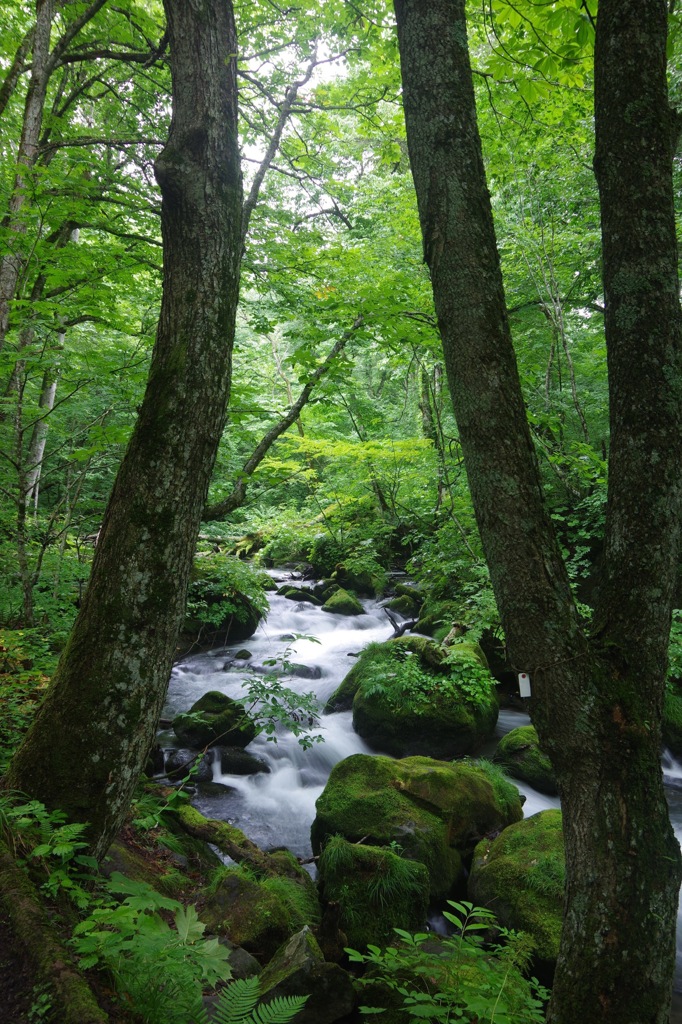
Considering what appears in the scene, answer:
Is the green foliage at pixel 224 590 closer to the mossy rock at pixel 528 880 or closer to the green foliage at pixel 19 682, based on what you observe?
the green foliage at pixel 19 682

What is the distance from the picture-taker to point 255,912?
140 inches

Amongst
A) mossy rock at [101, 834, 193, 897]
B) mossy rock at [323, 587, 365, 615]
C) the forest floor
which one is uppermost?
the forest floor

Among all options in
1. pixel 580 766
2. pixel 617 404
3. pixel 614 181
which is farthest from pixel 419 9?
pixel 580 766

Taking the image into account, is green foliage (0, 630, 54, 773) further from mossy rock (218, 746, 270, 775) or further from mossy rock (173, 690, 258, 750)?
mossy rock (218, 746, 270, 775)

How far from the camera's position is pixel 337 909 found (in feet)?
13.6

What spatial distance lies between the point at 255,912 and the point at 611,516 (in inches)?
134

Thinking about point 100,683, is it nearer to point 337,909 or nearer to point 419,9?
point 337,909

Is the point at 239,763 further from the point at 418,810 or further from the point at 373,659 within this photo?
the point at 418,810

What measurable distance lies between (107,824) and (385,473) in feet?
33.1

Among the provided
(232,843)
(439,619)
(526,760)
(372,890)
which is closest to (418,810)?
(372,890)

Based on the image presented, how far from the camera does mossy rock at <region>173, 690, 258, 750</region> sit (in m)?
6.86

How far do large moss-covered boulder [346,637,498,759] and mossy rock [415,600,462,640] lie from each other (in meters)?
1.53

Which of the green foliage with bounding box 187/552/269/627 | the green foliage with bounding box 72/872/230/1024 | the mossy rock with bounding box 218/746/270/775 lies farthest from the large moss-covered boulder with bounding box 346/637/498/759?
the green foliage with bounding box 72/872/230/1024

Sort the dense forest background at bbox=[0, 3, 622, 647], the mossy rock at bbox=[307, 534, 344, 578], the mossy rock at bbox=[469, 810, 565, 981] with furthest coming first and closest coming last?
the mossy rock at bbox=[307, 534, 344, 578], the dense forest background at bbox=[0, 3, 622, 647], the mossy rock at bbox=[469, 810, 565, 981]
